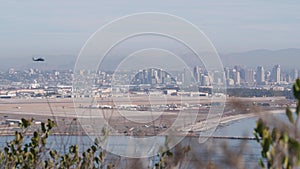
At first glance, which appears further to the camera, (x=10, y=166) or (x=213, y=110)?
(x=213, y=110)

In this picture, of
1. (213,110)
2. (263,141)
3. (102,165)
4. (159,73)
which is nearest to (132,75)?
(159,73)

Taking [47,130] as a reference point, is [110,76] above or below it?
above

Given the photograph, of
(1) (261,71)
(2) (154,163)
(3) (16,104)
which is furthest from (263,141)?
(3) (16,104)

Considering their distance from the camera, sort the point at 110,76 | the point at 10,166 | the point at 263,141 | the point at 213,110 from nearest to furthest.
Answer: the point at 263,141
the point at 10,166
the point at 213,110
the point at 110,76

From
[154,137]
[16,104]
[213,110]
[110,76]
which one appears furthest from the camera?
[16,104]

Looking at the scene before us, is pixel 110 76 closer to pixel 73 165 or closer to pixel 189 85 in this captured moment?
pixel 189 85

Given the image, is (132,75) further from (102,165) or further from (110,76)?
(102,165)

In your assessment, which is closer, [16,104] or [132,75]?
[132,75]

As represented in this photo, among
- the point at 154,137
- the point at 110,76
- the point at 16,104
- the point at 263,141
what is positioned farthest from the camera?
the point at 16,104

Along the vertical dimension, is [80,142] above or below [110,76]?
below

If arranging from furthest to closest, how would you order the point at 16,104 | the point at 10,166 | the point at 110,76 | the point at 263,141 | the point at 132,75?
the point at 16,104 → the point at 132,75 → the point at 110,76 → the point at 10,166 → the point at 263,141
